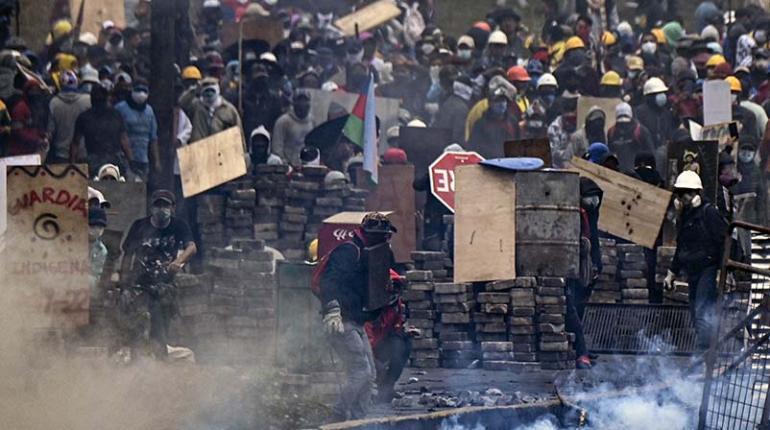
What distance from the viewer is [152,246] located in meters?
14.6

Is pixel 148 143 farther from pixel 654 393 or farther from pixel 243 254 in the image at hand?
pixel 654 393

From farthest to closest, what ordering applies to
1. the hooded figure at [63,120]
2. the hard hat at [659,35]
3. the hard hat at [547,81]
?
the hard hat at [659,35]
the hard hat at [547,81]
the hooded figure at [63,120]

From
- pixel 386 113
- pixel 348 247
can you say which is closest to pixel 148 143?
pixel 386 113

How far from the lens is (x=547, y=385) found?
45.8ft

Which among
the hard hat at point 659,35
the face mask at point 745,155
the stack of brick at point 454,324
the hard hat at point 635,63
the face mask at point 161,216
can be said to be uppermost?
the hard hat at point 659,35

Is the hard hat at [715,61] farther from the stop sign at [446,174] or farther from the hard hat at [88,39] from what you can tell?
the hard hat at [88,39]

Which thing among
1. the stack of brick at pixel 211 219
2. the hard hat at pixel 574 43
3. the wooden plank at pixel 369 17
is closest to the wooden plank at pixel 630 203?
the stack of brick at pixel 211 219

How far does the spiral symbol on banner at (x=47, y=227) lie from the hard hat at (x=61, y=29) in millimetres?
11152

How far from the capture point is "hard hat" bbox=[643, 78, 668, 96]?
20250 mm

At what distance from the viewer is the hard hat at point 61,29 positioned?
23.2 meters

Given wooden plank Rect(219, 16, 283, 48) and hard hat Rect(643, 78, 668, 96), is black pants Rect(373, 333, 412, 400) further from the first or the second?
wooden plank Rect(219, 16, 283, 48)

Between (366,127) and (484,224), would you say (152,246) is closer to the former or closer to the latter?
(484,224)

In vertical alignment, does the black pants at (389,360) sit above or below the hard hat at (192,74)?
below

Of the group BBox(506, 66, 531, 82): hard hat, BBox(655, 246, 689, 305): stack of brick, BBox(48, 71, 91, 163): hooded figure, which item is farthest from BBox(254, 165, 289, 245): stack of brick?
BBox(506, 66, 531, 82): hard hat
